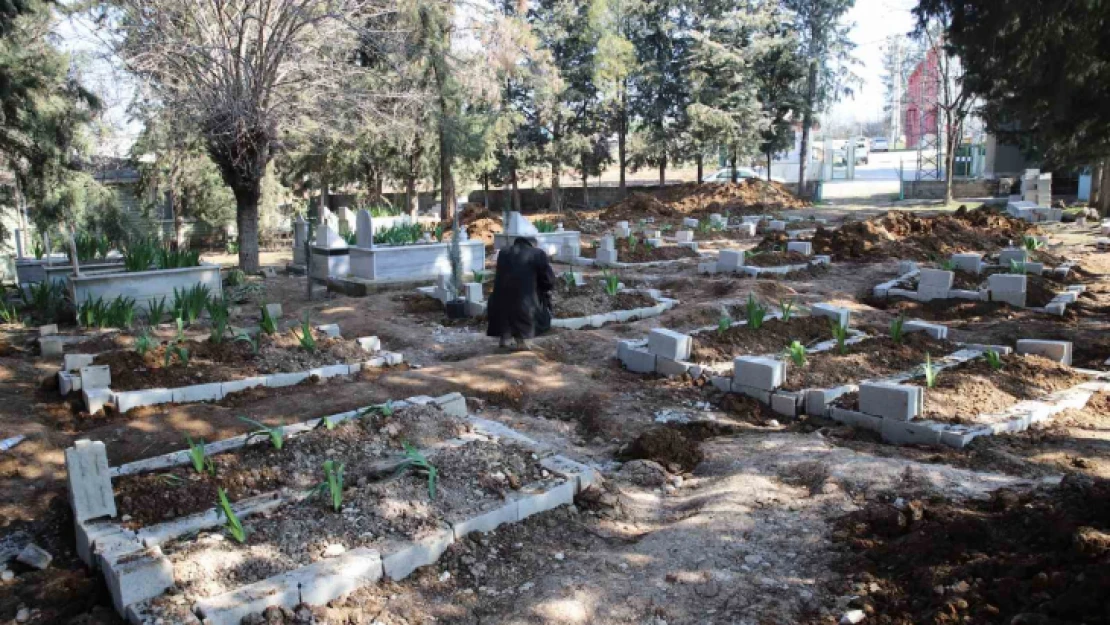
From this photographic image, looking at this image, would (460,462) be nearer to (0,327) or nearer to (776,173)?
(0,327)

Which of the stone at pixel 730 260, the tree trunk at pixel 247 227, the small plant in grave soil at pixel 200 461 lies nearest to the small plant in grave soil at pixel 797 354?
the small plant in grave soil at pixel 200 461

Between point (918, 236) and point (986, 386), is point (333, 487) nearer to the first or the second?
point (986, 386)

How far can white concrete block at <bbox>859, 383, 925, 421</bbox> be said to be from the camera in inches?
238

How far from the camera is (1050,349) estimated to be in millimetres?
7730

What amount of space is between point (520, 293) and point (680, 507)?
441cm

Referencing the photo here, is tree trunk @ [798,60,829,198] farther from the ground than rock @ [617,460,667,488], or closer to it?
farther from the ground

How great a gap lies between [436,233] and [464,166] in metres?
12.7

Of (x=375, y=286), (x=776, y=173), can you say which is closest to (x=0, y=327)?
(x=375, y=286)

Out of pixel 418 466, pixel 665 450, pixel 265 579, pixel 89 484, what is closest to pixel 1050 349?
pixel 665 450

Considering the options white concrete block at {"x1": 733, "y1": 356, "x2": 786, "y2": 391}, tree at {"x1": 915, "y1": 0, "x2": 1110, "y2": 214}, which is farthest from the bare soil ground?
tree at {"x1": 915, "y1": 0, "x2": 1110, "y2": 214}

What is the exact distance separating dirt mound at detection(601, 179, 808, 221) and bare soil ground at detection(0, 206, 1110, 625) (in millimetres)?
19054

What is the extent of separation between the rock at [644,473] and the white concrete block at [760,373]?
184cm

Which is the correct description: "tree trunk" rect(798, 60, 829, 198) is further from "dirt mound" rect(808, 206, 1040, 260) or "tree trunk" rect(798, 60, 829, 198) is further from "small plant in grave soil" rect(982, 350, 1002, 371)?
"small plant in grave soil" rect(982, 350, 1002, 371)

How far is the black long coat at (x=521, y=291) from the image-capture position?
29.0 ft
